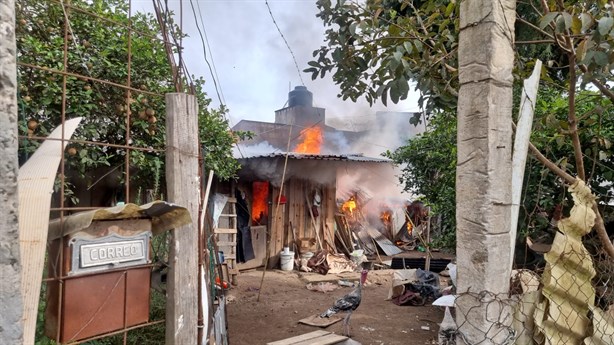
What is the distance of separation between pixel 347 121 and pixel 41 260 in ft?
105

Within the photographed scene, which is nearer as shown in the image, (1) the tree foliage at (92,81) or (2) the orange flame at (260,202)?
(1) the tree foliage at (92,81)

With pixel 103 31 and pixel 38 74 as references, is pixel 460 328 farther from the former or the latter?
pixel 103 31

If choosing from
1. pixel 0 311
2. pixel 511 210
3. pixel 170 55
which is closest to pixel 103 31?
pixel 170 55

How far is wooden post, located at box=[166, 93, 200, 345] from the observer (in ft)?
10.3

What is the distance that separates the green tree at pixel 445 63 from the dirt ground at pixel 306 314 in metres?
3.67

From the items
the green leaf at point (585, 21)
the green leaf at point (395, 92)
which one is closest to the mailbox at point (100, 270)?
the green leaf at point (395, 92)

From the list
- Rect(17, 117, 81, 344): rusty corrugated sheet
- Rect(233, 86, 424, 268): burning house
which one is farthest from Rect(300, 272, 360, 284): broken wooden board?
Rect(17, 117, 81, 344): rusty corrugated sheet

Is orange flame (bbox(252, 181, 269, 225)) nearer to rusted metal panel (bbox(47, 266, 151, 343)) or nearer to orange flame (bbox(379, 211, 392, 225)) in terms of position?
orange flame (bbox(379, 211, 392, 225))

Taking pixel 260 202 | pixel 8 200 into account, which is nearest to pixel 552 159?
pixel 8 200

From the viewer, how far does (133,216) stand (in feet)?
9.25

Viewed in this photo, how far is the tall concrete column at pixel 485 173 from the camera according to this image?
196cm

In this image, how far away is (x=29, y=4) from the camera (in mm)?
4426

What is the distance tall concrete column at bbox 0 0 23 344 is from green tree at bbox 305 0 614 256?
231 centimetres

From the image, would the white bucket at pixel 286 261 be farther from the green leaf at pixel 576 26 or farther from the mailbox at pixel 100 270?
the green leaf at pixel 576 26
